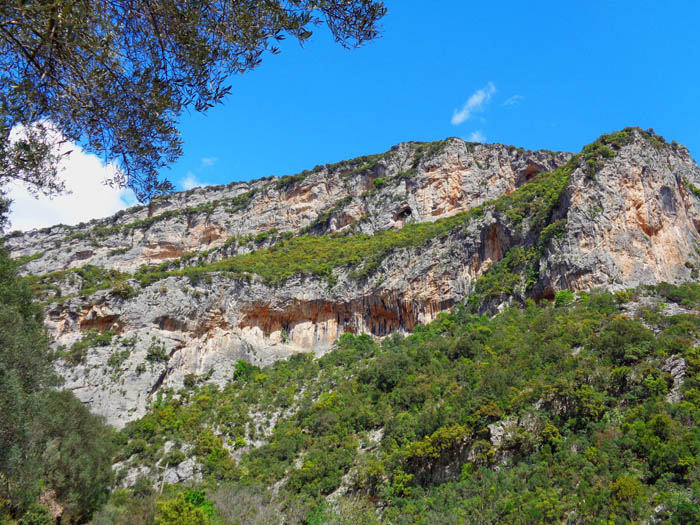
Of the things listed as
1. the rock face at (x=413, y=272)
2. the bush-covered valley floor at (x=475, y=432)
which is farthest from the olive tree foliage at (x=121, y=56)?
the rock face at (x=413, y=272)

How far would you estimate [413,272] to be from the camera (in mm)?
44781

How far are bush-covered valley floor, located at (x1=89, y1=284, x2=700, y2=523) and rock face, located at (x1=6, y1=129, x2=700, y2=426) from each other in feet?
12.8

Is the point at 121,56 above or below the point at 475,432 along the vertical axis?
above

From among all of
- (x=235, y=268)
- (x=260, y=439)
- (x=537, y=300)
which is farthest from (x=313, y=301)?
(x=537, y=300)

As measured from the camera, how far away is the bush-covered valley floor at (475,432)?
52.3 feet

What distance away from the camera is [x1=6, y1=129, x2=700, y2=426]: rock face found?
36.0 m

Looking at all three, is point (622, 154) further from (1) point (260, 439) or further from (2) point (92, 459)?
(2) point (92, 459)

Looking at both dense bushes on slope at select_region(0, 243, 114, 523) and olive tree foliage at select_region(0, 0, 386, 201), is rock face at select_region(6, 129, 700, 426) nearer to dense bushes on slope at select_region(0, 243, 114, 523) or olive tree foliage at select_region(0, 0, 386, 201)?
dense bushes on slope at select_region(0, 243, 114, 523)

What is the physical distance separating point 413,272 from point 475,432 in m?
24.2

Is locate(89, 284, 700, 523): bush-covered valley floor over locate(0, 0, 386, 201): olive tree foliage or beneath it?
beneath

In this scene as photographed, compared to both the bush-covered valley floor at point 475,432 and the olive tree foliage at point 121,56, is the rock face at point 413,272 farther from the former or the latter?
the olive tree foliage at point 121,56

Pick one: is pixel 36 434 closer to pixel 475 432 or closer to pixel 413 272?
pixel 475 432

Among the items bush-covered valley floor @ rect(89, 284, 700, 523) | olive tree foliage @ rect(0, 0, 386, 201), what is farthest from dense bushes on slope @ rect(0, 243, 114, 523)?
olive tree foliage @ rect(0, 0, 386, 201)

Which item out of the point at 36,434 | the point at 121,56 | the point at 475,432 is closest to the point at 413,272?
the point at 475,432
